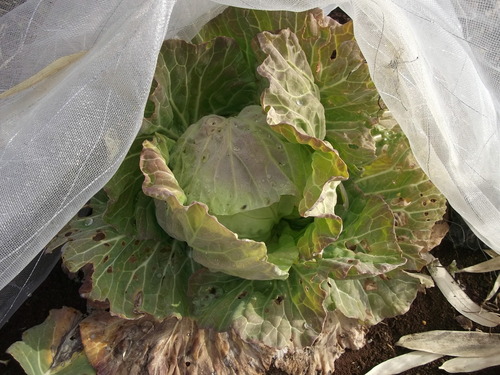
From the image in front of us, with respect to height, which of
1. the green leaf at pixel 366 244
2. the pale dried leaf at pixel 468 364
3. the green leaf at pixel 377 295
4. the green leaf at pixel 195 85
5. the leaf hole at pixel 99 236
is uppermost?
the green leaf at pixel 195 85

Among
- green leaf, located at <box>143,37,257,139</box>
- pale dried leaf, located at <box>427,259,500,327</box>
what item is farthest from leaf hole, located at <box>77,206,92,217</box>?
pale dried leaf, located at <box>427,259,500,327</box>

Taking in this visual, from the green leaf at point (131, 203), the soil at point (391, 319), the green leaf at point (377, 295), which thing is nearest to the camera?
the green leaf at point (131, 203)

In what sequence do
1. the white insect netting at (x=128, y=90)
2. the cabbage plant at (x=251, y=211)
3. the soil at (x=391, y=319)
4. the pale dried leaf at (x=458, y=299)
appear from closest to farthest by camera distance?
the white insect netting at (x=128, y=90)
the cabbage plant at (x=251, y=211)
the soil at (x=391, y=319)
the pale dried leaf at (x=458, y=299)

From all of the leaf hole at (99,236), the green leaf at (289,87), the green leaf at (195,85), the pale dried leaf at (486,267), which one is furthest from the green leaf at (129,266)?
the pale dried leaf at (486,267)

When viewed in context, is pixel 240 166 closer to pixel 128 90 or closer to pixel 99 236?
pixel 128 90

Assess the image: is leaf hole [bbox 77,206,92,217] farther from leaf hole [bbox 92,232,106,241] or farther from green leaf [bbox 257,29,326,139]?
green leaf [bbox 257,29,326,139]

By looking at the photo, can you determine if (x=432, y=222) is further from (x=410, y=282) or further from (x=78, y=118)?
(x=78, y=118)

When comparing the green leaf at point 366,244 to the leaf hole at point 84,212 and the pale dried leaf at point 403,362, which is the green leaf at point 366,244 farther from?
the leaf hole at point 84,212
